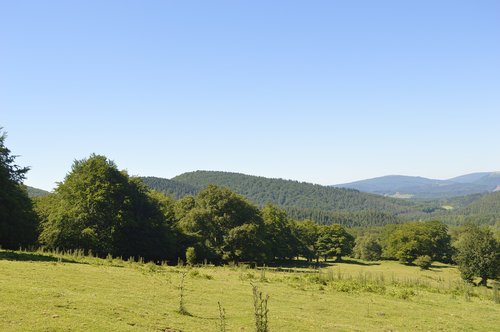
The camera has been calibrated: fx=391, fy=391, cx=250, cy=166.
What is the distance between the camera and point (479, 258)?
56.3 metres

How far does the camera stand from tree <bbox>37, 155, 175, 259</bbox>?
44469mm

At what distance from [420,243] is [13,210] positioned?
87.1 metres

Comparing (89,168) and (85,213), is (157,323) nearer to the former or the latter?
(85,213)

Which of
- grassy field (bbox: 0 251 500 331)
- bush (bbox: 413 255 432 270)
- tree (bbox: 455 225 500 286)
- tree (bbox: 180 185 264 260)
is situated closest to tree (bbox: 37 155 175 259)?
tree (bbox: 180 185 264 260)

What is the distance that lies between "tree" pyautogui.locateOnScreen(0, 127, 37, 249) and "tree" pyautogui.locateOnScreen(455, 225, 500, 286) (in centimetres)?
5769

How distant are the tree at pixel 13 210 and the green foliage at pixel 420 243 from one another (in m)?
79.8

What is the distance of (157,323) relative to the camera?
14.6 m

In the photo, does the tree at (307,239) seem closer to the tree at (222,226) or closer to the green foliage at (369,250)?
the green foliage at (369,250)

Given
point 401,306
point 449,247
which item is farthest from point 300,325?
point 449,247

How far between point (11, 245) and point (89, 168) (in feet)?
39.5

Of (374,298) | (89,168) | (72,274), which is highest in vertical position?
(89,168)

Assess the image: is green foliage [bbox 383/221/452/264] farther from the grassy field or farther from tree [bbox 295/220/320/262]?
the grassy field

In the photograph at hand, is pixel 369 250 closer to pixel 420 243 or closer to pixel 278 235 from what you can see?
pixel 420 243

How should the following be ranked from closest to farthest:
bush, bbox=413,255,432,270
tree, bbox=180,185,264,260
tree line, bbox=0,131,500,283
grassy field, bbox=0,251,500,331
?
grassy field, bbox=0,251,500,331
tree line, bbox=0,131,500,283
tree, bbox=180,185,264,260
bush, bbox=413,255,432,270
